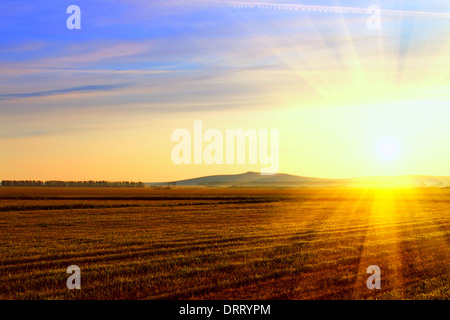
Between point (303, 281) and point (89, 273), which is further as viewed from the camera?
point (89, 273)

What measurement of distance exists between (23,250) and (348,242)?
12318 millimetres

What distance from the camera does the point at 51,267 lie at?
14.7m

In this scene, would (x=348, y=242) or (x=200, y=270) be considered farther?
(x=348, y=242)

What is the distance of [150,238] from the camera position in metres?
21.3
